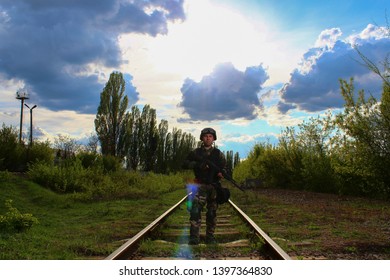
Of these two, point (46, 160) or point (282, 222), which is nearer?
point (282, 222)

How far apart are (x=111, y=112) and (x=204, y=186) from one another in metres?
28.3

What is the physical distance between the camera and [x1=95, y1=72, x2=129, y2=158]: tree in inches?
1307

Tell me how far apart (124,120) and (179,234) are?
28.6 metres

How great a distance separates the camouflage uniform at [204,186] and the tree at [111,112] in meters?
26.1

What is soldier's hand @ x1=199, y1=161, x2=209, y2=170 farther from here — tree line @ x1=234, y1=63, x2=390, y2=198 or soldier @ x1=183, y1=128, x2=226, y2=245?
tree line @ x1=234, y1=63, x2=390, y2=198

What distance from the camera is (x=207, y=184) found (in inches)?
257

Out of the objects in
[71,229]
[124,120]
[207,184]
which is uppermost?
[124,120]

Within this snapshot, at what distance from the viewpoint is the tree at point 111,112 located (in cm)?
3319

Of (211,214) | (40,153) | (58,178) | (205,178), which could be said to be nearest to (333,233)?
(211,214)

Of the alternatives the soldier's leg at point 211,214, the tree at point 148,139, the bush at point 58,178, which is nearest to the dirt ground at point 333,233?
the soldier's leg at point 211,214
